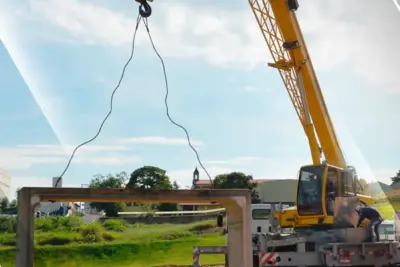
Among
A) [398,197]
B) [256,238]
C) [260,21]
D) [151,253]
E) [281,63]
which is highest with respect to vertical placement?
[260,21]


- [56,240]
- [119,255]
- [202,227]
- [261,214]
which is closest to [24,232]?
[261,214]

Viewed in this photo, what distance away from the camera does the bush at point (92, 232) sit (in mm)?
18717

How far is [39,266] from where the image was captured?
14109mm

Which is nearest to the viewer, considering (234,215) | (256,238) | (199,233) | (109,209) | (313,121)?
(234,215)

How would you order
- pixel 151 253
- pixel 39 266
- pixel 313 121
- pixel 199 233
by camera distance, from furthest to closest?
pixel 199 233 → pixel 151 253 → pixel 39 266 → pixel 313 121

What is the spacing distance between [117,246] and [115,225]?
13.3ft

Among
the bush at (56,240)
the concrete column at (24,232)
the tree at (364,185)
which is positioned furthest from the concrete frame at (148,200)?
the bush at (56,240)

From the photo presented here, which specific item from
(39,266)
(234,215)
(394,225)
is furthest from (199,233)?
(234,215)

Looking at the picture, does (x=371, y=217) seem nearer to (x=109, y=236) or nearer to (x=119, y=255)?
(x=119, y=255)

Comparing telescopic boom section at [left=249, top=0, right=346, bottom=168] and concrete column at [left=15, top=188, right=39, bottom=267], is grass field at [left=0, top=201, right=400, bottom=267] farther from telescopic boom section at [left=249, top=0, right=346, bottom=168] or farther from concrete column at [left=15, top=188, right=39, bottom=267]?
concrete column at [left=15, top=188, right=39, bottom=267]

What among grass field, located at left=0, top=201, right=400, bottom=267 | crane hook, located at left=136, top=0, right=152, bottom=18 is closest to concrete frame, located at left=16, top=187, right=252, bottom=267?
crane hook, located at left=136, top=0, right=152, bottom=18

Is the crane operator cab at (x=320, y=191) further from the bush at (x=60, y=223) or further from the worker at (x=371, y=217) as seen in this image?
the bush at (x=60, y=223)

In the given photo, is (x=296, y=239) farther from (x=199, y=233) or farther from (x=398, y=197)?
(x=199, y=233)

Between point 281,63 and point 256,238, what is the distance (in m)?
3.76
